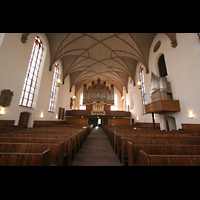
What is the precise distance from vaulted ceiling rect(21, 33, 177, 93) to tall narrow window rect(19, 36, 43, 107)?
167 cm

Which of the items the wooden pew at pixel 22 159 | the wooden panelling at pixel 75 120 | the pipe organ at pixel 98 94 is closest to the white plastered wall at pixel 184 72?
the wooden pew at pixel 22 159

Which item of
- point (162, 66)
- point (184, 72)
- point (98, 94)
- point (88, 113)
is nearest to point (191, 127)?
point (184, 72)

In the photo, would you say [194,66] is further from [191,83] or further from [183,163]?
[183,163]

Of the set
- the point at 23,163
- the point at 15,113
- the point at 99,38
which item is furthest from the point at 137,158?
the point at 99,38

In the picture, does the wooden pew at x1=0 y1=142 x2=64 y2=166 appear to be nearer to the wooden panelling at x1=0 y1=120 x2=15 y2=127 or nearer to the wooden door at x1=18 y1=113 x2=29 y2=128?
the wooden panelling at x1=0 y1=120 x2=15 y2=127

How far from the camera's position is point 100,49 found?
13.1 meters

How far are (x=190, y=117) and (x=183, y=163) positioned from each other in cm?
697

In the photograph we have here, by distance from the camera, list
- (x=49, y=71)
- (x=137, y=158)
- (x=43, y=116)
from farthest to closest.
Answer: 1. (x=49, y=71)
2. (x=43, y=116)
3. (x=137, y=158)

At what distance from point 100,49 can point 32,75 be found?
904cm

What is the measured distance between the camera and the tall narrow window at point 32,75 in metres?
7.98

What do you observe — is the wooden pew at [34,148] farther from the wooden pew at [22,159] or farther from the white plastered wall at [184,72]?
the white plastered wall at [184,72]

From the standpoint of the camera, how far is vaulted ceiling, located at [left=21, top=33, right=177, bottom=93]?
417 inches

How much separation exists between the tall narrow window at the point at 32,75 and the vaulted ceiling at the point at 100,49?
1.67m
